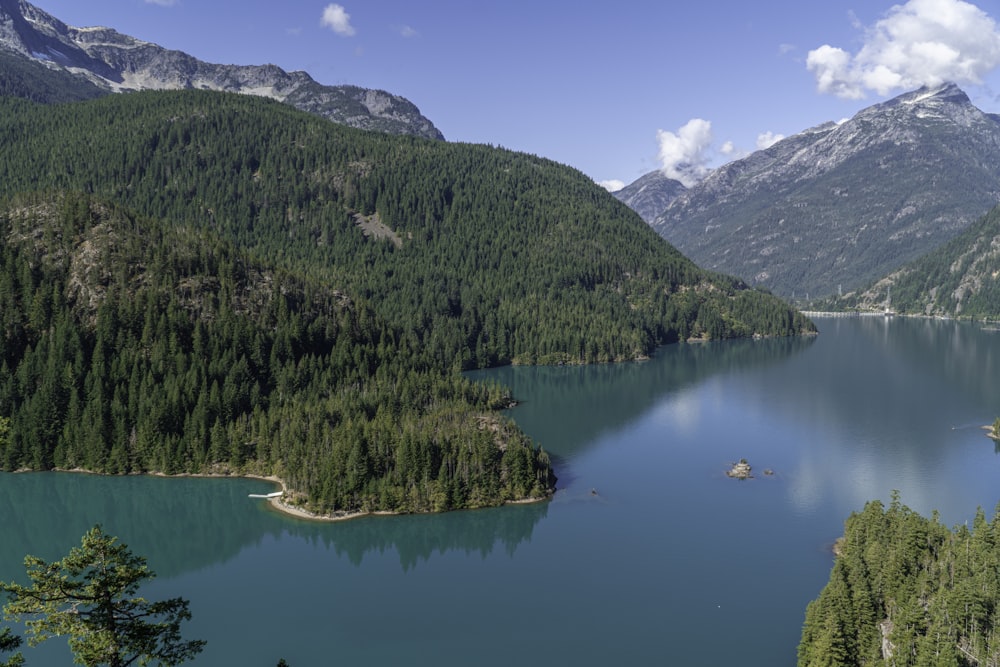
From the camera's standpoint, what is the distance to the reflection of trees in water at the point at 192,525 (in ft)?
322

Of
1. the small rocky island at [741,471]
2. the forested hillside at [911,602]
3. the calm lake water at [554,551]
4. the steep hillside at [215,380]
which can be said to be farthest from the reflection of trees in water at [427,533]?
the forested hillside at [911,602]

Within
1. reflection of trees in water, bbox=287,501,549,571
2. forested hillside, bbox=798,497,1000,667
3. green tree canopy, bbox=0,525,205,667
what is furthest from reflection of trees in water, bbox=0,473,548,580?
green tree canopy, bbox=0,525,205,667

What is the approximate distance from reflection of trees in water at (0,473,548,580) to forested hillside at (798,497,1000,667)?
136 ft

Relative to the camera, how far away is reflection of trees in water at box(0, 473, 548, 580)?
98.0 metres

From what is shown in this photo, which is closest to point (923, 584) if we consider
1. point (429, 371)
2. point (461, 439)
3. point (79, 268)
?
point (461, 439)

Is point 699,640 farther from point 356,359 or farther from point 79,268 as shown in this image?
point 79,268

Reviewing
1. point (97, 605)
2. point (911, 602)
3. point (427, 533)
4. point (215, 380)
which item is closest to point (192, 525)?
point (427, 533)

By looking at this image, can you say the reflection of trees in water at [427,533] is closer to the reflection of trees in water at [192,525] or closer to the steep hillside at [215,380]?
the reflection of trees in water at [192,525]

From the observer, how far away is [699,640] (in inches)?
2859

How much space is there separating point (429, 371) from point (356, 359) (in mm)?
16754

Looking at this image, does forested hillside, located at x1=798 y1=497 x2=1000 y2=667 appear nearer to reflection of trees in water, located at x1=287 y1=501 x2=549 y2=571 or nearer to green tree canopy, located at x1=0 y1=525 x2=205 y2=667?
A: reflection of trees in water, located at x1=287 y1=501 x2=549 y2=571

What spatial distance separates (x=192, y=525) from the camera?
10812 centimetres

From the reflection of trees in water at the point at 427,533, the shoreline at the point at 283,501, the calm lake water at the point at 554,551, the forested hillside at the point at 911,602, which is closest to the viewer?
the forested hillside at the point at 911,602

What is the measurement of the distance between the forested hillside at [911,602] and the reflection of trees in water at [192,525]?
41.5m
